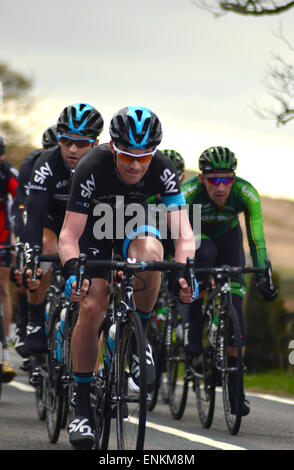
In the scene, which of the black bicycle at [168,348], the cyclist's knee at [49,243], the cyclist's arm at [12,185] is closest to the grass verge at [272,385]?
the black bicycle at [168,348]

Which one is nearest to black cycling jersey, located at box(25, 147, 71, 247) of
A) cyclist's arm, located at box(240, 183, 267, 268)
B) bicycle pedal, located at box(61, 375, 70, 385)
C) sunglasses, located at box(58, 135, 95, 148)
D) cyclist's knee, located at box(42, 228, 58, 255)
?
sunglasses, located at box(58, 135, 95, 148)

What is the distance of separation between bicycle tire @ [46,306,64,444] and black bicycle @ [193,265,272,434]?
133 cm

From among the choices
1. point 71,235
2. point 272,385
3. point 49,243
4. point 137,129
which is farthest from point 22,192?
point 272,385

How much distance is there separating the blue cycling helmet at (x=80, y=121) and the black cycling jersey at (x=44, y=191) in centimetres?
29

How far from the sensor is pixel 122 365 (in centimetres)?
573

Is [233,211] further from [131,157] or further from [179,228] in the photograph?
[131,157]

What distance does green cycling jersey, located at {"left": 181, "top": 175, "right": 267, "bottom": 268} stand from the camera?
8.38 metres

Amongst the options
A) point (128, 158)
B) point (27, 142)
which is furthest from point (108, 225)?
point (27, 142)

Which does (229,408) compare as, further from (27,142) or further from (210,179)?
(27,142)

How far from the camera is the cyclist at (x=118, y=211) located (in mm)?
5816

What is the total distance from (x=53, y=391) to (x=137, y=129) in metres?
2.80

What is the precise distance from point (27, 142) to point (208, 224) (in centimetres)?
4066

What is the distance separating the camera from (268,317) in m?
22.8

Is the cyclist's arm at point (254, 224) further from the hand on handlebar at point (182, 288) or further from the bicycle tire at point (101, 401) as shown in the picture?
the hand on handlebar at point (182, 288)
